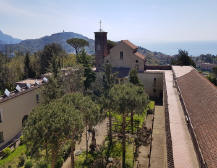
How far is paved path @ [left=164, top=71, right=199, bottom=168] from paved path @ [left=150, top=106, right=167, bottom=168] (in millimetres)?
4697

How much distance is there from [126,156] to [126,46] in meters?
32.3

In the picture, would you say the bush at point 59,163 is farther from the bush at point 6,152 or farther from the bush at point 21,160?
the bush at point 6,152

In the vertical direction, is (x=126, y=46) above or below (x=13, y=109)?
above

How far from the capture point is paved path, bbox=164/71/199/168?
487 inches

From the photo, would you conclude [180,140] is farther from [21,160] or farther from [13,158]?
[13,158]

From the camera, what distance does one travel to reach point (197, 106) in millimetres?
18359

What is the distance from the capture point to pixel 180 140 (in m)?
15.4

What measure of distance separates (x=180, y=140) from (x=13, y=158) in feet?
65.1

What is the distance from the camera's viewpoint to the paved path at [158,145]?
20.6 metres

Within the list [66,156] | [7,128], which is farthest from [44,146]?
[7,128]

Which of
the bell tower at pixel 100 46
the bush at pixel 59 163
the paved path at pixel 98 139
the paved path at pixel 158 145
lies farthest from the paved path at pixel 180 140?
the bell tower at pixel 100 46

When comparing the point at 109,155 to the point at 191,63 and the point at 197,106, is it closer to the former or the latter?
the point at 197,106

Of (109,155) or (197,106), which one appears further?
(109,155)

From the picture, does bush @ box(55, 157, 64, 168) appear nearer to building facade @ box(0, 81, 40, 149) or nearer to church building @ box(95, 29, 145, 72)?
building facade @ box(0, 81, 40, 149)
